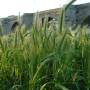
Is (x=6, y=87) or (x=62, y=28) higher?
(x=62, y=28)

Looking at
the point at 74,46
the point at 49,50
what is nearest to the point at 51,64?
the point at 49,50

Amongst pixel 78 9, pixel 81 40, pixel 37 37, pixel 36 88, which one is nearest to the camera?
pixel 36 88

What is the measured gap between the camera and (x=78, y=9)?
13.4 metres

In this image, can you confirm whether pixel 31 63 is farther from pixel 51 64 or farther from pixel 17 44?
pixel 17 44

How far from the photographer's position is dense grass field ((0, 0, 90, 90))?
130 cm

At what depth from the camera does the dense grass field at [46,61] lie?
1.30m

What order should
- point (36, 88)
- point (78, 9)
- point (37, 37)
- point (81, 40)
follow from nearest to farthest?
point (36, 88) < point (37, 37) < point (81, 40) < point (78, 9)

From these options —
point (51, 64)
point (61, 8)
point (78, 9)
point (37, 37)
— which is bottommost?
point (78, 9)

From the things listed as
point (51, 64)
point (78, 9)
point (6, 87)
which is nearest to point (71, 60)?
point (51, 64)

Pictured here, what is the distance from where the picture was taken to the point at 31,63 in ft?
4.36

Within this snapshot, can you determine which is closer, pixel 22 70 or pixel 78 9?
pixel 22 70

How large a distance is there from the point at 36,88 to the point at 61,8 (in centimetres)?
36

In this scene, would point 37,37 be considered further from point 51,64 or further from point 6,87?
point 6,87

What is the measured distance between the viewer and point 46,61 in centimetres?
128
